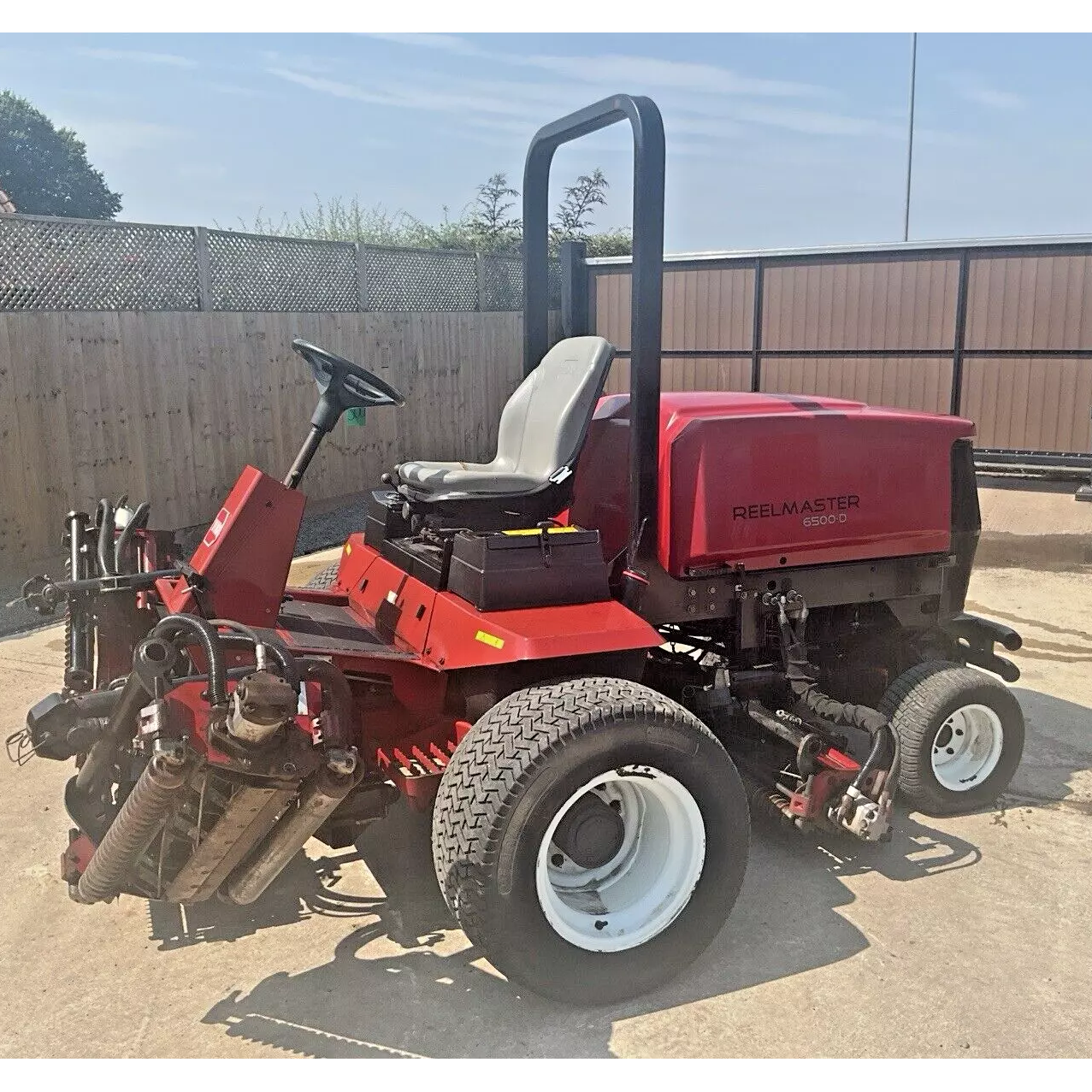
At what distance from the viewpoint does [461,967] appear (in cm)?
305

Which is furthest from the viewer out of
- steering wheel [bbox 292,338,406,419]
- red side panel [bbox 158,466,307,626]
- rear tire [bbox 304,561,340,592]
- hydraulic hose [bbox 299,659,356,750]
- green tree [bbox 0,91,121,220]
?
green tree [bbox 0,91,121,220]

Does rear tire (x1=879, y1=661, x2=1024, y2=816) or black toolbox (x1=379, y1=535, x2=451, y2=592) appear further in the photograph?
rear tire (x1=879, y1=661, x2=1024, y2=816)

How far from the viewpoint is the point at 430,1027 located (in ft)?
9.11

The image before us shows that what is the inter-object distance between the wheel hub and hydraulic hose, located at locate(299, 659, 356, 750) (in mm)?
642

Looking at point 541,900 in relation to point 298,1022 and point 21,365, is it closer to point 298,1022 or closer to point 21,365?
point 298,1022

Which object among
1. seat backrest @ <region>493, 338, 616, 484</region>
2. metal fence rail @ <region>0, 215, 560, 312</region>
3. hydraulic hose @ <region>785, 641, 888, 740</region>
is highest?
metal fence rail @ <region>0, 215, 560, 312</region>

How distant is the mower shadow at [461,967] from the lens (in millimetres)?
2746

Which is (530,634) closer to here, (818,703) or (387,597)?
A: (387,597)

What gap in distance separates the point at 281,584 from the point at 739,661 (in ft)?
5.32

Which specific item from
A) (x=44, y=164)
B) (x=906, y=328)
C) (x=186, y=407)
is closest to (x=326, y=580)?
(x=186, y=407)

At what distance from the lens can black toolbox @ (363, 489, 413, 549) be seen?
405 cm

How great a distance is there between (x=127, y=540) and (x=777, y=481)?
212 centimetres

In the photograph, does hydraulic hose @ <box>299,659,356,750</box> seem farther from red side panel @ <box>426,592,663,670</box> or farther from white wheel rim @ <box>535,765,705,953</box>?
white wheel rim @ <box>535,765,705,953</box>

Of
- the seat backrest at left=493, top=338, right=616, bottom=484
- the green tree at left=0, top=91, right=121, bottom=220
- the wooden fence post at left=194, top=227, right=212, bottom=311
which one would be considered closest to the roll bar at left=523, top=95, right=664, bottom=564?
the seat backrest at left=493, top=338, right=616, bottom=484
